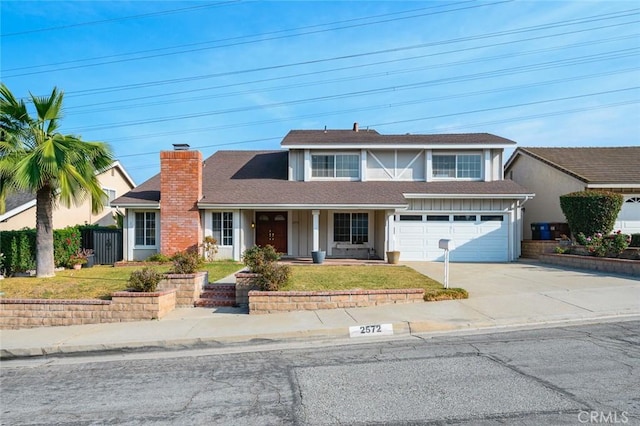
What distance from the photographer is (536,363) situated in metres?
5.93

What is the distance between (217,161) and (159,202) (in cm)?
641

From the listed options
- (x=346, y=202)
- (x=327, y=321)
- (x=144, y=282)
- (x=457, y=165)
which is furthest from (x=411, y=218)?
(x=144, y=282)

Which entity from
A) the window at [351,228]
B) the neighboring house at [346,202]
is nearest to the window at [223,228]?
the neighboring house at [346,202]

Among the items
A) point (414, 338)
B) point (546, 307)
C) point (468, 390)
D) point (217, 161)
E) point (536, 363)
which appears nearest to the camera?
point (468, 390)

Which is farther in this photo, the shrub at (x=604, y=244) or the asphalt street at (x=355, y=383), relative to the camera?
the shrub at (x=604, y=244)

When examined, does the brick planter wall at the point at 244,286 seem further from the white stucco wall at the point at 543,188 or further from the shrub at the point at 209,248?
the white stucco wall at the point at 543,188

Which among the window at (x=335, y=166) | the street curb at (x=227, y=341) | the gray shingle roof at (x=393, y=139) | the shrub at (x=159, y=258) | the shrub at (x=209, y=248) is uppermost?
the gray shingle roof at (x=393, y=139)

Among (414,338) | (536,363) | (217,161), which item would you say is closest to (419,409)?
(536,363)

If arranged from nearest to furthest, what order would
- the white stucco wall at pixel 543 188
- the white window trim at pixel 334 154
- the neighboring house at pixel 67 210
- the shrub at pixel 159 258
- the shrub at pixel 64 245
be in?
the shrub at pixel 64 245 → the shrub at pixel 159 258 → the neighboring house at pixel 67 210 → the white stucco wall at pixel 543 188 → the white window trim at pixel 334 154

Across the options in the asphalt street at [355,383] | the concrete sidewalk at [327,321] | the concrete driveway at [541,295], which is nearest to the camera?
the asphalt street at [355,383]

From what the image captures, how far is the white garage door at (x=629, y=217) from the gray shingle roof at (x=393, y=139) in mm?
5774

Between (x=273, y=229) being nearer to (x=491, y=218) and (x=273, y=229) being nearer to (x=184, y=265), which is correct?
(x=184, y=265)

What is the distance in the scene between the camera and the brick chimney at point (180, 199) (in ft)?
59.9

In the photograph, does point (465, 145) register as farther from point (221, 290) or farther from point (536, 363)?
point (536, 363)
